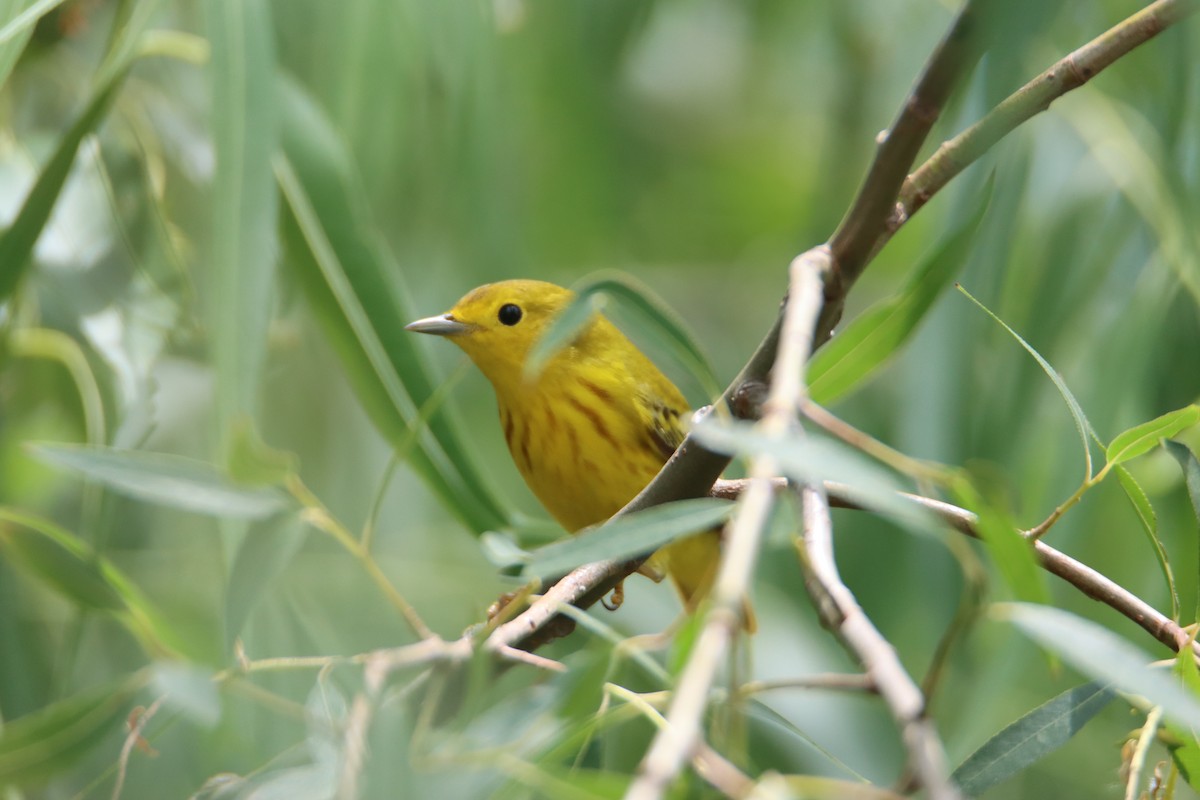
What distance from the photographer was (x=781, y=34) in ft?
13.4

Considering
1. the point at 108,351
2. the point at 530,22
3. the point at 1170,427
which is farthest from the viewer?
the point at 530,22

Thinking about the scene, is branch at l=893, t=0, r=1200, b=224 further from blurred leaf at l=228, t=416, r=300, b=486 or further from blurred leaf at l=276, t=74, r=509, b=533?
blurred leaf at l=276, t=74, r=509, b=533

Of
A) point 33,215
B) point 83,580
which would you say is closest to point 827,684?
point 83,580

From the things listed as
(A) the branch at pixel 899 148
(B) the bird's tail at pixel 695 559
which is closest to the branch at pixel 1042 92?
(A) the branch at pixel 899 148

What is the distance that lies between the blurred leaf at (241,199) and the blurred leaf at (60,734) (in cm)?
44

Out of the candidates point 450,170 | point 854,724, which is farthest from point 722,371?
point 450,170

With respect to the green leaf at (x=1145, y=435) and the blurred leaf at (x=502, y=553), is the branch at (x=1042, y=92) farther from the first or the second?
the blurred leaf at (x=502, y=553)

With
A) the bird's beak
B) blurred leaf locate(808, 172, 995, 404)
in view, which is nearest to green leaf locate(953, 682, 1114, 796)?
blurred leaf locate(808, 172, 995, 404)

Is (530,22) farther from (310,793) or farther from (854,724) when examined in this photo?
(310,793)

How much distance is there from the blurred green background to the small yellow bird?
0.42 ft

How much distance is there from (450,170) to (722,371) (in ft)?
8.13

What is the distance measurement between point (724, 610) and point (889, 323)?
0.70 meters

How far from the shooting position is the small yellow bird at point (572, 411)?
267 cm

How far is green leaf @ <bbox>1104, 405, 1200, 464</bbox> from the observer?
4.14 feet
